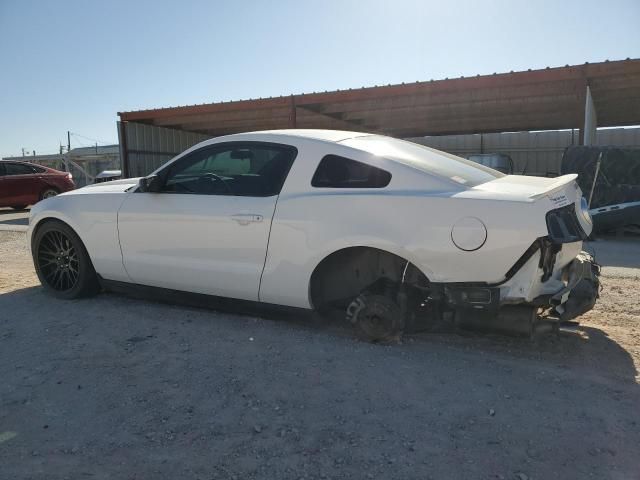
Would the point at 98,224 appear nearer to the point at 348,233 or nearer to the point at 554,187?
the point at 348,233

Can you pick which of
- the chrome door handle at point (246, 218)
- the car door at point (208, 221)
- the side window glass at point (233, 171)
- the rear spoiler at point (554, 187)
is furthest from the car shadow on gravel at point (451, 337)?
the rear spoiler at point (554, 187)

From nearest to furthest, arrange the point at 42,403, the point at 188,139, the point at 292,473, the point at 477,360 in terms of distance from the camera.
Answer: the point at 292,473
the point at 42,403
the point at 477,360
the point at 188,139

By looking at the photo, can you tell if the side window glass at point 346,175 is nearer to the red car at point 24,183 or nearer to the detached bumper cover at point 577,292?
the detached bumper cover at point 577,292

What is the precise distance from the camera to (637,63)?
38.1 feet

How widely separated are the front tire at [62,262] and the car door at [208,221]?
21.9 inches

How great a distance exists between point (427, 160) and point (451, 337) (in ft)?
4.38

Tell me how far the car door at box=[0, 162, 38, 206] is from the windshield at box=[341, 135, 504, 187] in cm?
1413

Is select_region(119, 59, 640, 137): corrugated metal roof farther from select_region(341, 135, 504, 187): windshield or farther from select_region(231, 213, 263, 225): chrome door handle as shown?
select_region(231, 213, 263, 225): chrome door handle

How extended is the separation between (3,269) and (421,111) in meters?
14.1

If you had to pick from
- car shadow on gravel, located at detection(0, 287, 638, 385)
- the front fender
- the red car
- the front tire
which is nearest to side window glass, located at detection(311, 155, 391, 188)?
car shadow on gravel, located at detection(0, 287, 638, 385)

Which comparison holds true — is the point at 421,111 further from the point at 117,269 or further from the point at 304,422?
the point at 304,422

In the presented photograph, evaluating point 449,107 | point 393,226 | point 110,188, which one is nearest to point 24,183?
point 110,188

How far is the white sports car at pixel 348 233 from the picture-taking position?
310cm

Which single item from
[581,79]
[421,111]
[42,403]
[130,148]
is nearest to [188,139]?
[130,148]
